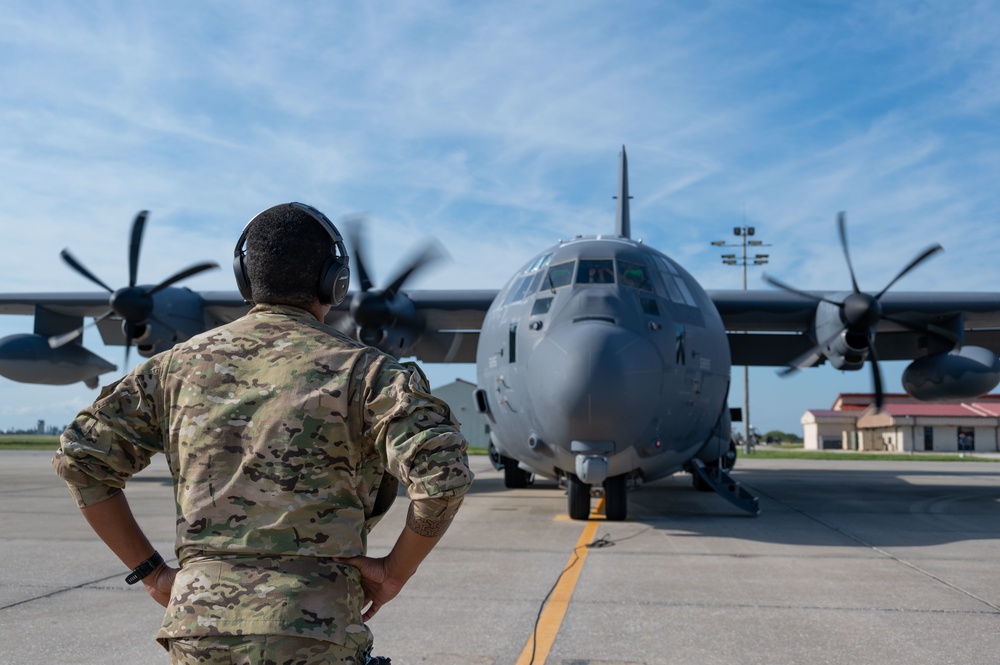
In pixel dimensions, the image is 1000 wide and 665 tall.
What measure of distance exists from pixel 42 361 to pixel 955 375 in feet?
59.4

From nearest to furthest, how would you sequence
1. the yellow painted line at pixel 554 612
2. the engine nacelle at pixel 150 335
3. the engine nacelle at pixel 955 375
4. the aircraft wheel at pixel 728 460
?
the yellow painted line at pixel 554 612
the engine nacelle at pixel 955 375
the aircraft wheel at pixel 728 460
the engine nacelle at pixel 150 335

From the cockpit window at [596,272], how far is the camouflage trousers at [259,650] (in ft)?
28.5

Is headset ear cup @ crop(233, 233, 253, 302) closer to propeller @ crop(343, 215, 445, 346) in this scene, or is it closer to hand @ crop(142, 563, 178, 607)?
hand @ crop(142, 563, 178, 607)

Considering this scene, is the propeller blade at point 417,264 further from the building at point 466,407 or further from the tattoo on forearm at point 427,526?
the building at point 466,407

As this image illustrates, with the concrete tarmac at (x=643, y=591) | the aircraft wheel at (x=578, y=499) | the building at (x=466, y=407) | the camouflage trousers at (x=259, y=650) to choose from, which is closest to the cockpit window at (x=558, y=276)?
the aircraft wheel at (x=578, y=499)

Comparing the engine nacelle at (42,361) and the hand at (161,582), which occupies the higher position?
the engine nacelle at (42,361)

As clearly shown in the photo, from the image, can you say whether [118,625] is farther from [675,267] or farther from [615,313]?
[675,267]

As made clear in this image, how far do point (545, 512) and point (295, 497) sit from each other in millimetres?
10401

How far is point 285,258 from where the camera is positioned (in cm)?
230

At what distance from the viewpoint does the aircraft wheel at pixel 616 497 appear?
10634 millimetres

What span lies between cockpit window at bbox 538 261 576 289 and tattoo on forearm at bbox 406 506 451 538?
8540 mm

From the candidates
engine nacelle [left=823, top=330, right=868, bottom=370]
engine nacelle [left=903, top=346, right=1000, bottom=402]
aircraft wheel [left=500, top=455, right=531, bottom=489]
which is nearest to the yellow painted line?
aircraft wheel [left=500, top=455, right=531, bottom=489]

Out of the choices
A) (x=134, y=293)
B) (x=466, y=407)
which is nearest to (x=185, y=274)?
(x=134, y=293)

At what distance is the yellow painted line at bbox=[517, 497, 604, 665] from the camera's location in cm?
469
